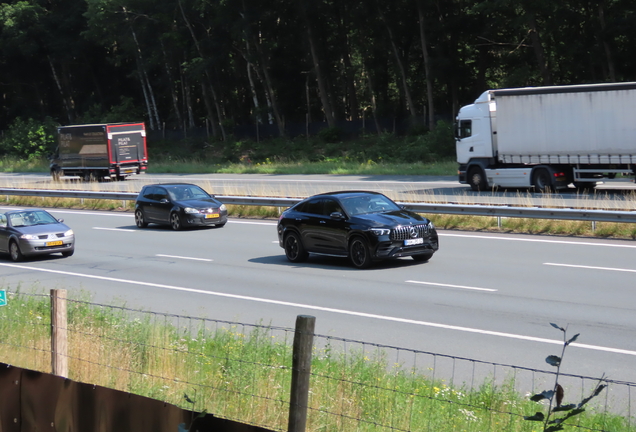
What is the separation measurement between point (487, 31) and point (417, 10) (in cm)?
795

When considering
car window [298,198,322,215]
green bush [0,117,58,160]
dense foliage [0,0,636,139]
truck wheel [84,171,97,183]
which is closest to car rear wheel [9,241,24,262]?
car window [298,198,322,215]

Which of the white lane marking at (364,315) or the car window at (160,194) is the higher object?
the car window at (160,194)

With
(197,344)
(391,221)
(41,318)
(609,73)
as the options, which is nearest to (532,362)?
(197,344)

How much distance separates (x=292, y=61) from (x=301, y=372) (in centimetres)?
6651

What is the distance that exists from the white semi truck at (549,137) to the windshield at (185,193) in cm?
1072

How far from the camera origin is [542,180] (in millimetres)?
28891

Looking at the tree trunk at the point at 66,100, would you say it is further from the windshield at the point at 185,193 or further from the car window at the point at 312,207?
the car window at the point at 312,207

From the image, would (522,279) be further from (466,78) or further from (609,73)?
(466,78)

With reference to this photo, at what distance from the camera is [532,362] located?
9.16 metres

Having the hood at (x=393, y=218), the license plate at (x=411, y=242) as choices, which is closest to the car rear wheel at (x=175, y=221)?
the hood at (x=393, y=218)

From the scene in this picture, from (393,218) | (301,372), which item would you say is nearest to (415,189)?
(393,218)

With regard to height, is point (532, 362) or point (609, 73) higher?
point (609, 73)

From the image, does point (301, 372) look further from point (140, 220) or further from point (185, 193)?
point (140, 220)

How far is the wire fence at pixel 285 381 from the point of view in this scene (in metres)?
6.11
